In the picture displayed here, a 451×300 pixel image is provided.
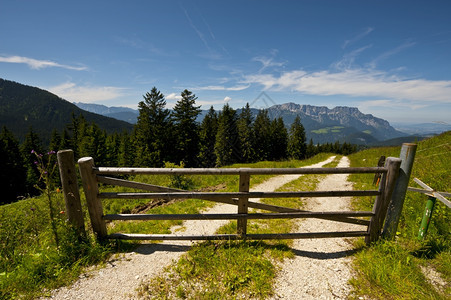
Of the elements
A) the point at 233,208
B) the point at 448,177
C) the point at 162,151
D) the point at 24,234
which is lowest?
the point at 162,151

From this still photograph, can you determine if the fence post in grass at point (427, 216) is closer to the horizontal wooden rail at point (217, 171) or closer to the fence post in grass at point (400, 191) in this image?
the fence post in grass at point (400, 191)

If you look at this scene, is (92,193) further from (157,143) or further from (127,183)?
(157,143)

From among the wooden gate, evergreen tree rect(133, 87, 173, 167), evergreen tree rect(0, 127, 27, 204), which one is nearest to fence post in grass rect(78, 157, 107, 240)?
the wooden gate

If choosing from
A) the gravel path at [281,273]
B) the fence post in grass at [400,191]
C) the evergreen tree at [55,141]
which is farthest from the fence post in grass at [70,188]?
the evergreen tree at [55,141]

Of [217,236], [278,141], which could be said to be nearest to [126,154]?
[278,141]

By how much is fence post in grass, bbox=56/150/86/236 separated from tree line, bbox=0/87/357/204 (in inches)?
1123

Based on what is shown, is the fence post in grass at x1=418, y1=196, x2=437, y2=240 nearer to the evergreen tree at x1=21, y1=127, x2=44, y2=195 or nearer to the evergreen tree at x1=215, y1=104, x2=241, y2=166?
the evergreen tree at x1=215, y1=104, x2=241, y2=166

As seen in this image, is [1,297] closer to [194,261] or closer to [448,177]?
[194,261]

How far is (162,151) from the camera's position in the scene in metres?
33.0

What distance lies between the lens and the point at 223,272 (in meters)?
3.84

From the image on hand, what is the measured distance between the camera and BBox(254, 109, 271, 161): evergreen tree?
2136 inches

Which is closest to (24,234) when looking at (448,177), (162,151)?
(448,177)

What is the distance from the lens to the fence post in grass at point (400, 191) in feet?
13.7

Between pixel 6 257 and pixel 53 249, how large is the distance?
0.99 meters
